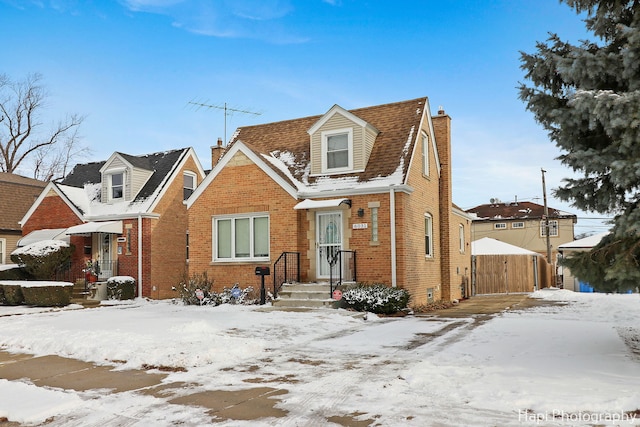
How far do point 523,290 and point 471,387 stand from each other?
79.3 ft

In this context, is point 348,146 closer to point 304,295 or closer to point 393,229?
point 393,229

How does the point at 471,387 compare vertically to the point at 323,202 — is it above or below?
below

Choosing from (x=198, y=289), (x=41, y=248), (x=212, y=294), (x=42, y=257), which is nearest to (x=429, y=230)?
(x=212, y=294)

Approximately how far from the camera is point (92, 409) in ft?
18.5

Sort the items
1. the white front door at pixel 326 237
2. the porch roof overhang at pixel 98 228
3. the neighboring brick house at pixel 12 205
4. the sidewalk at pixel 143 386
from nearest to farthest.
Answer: the sidewalk at pixel 143 386, the white front door at pixel 326 237, the porch roof overhang at pixel 98 228, the neighboring brick house at pixel 12 205

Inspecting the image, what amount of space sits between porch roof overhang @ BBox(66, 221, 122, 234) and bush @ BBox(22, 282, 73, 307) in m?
3.09

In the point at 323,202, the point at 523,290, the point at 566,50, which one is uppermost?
the point at 566,50

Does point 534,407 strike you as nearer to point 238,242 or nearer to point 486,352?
point 486,352

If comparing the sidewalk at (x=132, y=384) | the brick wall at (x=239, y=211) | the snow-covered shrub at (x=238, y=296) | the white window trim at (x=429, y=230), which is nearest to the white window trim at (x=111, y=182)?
the brick wall at (x=239, y=211)

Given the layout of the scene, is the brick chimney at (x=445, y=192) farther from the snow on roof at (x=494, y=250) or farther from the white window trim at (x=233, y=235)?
the snow on roof at (x=494, y=250)

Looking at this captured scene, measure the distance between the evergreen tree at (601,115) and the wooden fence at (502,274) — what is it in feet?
62.1


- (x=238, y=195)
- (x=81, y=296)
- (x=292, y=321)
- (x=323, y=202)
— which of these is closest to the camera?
(x=292, y=321)

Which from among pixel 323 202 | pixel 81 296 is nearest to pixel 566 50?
pixel 323 202

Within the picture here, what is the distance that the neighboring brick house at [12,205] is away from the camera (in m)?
26.6
